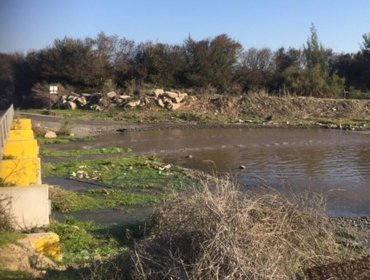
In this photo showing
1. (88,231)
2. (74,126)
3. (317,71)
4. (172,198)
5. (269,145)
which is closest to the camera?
(172,198)

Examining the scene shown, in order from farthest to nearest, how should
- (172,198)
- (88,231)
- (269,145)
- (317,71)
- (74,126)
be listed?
(317,71) → (74,126) → (269,145) → (88,231) → (172,198)

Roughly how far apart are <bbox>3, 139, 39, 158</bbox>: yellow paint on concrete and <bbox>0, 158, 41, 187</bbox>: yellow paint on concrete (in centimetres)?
72

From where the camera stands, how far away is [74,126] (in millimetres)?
36438

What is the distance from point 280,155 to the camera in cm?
2594

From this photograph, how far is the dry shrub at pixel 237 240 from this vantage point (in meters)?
6.04

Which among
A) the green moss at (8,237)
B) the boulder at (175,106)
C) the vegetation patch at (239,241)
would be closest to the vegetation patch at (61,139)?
the boulder at (175,106)

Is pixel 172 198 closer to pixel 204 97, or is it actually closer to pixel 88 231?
pixel 88 231

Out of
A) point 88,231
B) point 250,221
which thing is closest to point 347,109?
point 88,231

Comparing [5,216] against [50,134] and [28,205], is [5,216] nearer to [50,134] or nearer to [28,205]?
[28,205]

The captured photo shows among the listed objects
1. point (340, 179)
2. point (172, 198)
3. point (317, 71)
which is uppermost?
point (317, 71)

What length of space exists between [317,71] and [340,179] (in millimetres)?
35025

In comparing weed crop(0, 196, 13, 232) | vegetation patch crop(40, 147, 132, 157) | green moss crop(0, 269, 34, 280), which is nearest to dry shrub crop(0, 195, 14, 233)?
weed crop(0, 196, 13, 232)

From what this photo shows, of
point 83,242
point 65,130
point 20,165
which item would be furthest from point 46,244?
point 65,130

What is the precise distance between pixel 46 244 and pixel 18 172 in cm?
256
